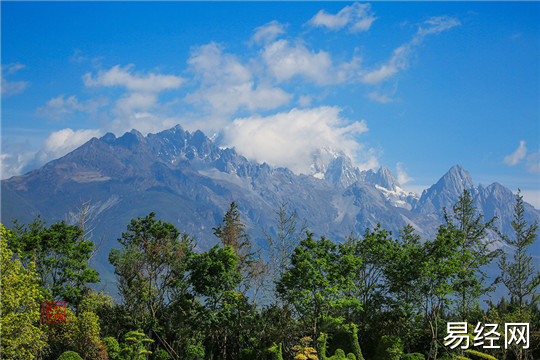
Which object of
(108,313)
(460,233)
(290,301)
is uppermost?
(460,233)

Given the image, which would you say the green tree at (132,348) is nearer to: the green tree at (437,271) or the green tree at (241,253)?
the green tree at (241,253)

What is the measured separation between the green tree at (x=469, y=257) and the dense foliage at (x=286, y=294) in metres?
0.12

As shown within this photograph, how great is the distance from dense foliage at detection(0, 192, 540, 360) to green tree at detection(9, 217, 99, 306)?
0.11 meters

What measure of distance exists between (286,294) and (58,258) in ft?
75.3

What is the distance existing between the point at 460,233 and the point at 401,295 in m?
7.94

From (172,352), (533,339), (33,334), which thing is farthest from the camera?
(172,352)

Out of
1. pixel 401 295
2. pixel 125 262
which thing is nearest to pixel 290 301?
pixel 401 295

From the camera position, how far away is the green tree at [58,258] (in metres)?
39.5

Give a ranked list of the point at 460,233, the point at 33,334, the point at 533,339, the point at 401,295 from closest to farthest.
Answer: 1. the point at 33,334
2. the point at 533,339
3. the point at 460,233
4. the point at 401,295

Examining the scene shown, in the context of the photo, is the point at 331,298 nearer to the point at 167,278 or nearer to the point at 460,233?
the point at 460,233

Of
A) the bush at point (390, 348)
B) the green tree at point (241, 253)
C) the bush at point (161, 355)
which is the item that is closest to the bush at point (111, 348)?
the bush at point (161, 355)

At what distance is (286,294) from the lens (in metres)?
36.3

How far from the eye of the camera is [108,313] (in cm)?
4247

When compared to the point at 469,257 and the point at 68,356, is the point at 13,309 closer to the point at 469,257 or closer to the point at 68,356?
the point at 68,356
